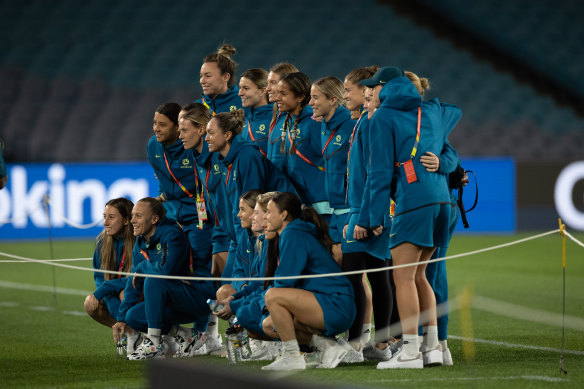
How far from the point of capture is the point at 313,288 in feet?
19.4

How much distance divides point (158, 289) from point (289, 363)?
4.25 ft

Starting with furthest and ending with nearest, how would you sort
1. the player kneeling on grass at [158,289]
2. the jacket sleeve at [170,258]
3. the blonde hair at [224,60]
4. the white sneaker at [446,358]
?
the blonde hair at [224,60], the jacket sleeve at [170,258], the player kneeling on grass at [158,289], the white sneaker at [446,358]

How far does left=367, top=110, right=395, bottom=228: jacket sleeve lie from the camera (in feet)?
19.1

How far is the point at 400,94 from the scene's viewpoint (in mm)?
5895

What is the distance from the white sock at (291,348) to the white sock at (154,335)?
1179 mm

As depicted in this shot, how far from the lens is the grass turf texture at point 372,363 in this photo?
18.2 feet

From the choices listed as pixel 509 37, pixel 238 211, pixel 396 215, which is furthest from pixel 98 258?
pixel 509 37

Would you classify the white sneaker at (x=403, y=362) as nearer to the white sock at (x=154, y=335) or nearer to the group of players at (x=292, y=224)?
the group of players at (x=292, y=224)

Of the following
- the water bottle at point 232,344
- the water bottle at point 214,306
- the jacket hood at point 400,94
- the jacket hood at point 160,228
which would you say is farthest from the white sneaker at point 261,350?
the jacket hood at point 400,94

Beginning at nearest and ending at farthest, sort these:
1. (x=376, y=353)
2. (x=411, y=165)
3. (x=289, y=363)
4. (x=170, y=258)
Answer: (x=289, y=363) → (x=411, y=165) → (x=376, y=353) → (x=170, y=258)

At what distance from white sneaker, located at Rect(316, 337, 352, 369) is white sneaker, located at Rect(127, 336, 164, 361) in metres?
1.28

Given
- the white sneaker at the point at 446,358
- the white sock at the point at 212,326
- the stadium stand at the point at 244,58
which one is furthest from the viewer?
the stadium stand at the point at 244,58

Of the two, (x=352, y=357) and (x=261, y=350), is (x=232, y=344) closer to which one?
(x=261, y=350)

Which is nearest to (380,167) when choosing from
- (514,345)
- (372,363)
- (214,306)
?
(372,363)
